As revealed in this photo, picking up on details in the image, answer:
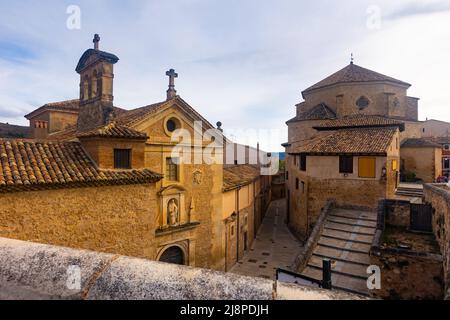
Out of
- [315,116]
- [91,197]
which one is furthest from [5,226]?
[315,116]

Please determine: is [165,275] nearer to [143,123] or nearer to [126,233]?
[126,233]

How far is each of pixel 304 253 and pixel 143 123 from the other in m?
10.2

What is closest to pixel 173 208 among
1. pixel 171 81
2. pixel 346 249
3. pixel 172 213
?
pixel 172 213

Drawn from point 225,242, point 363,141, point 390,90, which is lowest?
point 225,242

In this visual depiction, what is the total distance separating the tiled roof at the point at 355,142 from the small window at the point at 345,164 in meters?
0.52

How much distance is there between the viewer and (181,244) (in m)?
13.7

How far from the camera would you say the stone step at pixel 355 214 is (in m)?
16.3

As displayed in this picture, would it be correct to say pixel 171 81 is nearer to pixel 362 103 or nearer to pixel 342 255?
pixel 342 255

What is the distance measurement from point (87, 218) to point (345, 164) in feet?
52.6

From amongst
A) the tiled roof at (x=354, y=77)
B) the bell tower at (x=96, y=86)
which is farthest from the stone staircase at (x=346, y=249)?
the tiled roof at (x=354, y=77)

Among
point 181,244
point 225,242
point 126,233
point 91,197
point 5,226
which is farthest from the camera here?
point 225,242

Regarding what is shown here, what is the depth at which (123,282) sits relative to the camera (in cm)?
200

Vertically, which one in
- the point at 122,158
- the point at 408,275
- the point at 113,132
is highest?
the point at 113,132

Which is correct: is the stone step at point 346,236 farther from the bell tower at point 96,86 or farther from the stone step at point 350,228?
the bell tower at point 96,86
